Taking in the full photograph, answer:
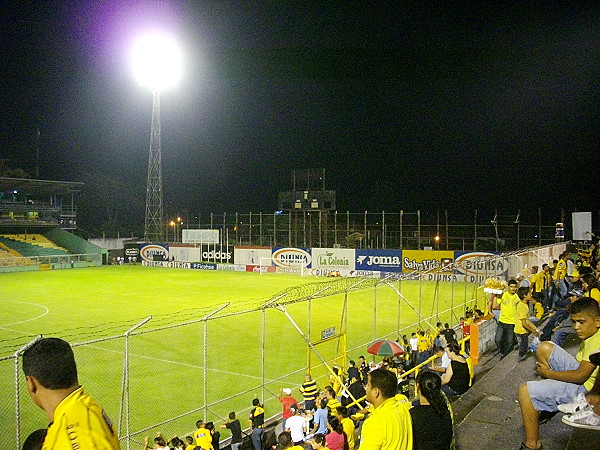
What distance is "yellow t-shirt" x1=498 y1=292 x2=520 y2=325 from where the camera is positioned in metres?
9.89

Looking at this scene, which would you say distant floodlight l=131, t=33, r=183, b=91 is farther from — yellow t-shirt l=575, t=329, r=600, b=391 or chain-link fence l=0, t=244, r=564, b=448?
yellow t-shirt l=575, t=329, r=600, b=391

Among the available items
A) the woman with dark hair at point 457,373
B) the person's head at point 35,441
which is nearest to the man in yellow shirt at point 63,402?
the person's head at point 35,441

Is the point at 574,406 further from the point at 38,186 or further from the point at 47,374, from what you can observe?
the point at 38,186

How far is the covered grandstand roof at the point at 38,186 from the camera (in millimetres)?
59331

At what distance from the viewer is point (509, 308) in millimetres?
9969

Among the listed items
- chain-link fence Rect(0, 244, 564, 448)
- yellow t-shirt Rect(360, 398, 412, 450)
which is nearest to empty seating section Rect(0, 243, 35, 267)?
chain-link fence Rect(0, 244, 564, 448)

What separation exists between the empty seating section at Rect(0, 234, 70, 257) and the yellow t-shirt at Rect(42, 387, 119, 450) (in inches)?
2350

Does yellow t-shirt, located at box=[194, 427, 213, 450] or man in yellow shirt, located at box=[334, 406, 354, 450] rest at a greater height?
man in yellow shirt, located at box=[334, 406, 354, 450]

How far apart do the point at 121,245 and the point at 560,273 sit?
5969 centimetres

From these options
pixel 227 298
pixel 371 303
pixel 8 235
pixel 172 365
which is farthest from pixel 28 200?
pixel 172 365

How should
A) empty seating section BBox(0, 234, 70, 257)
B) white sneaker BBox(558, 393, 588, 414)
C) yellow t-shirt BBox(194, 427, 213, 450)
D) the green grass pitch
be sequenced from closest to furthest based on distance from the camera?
white sneaker BBox(558, 393, 588, 414) < yellow t-shirt BBox(194, 427, 213, 450) < the green grass pitch < empty seating section BBox(0, 234, 70, 257)

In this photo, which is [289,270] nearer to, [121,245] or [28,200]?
[121,245]

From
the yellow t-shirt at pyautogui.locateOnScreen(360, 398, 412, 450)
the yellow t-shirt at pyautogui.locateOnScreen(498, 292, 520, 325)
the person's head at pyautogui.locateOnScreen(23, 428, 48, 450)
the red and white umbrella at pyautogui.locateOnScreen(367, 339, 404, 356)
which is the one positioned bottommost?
the red and white umbrella at pyautogui.locateOnScreen(367, 339, 404, 356)

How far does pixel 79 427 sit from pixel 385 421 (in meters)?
2.10
